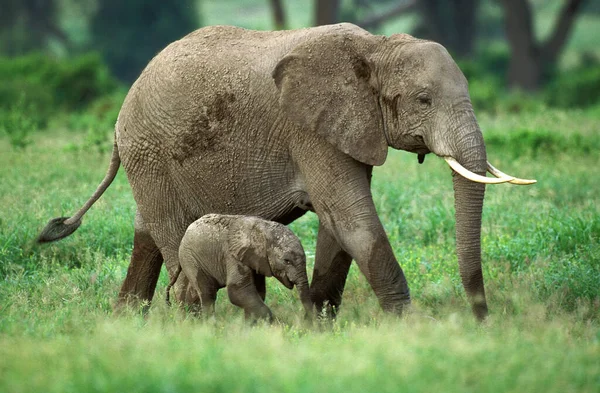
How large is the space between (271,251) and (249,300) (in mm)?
336

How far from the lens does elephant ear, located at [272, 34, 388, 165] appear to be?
6668mm

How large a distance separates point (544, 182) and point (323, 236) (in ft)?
15.9

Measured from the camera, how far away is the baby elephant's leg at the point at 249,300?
6.67 metres

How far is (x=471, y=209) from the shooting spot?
6.55 m

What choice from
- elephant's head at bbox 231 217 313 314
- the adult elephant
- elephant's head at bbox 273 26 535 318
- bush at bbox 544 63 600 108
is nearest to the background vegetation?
elephant's head at bbox 231 217 313 314

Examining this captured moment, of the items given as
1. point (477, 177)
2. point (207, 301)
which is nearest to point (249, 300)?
point (207, 301)

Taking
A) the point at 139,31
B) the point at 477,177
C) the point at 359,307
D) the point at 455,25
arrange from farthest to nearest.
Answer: the point at 139,31
the point at 455,25
the point at 359,307
the point at 477,177

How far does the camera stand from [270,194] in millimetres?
7039

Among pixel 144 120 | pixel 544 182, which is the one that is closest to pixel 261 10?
pixel 544 182

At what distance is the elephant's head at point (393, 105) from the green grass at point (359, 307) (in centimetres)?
71

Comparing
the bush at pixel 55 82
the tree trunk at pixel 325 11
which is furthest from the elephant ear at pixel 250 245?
the tree trunk at pixel 325 11

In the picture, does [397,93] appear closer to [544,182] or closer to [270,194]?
[270,194]

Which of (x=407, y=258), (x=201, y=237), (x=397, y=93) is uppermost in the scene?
(x=397, y=93)

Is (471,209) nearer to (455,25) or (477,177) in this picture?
(477,177)
